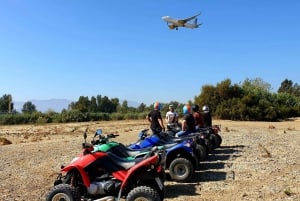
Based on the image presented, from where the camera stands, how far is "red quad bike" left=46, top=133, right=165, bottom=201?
7492mm

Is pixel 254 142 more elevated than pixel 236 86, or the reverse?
pixel 236 86

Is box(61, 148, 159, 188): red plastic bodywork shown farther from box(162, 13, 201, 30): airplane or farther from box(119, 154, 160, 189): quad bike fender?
box(162, 13, 201, 30): airplane

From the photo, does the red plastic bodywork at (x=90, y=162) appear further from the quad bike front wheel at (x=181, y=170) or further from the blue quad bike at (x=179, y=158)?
the quad bike front wheel at (x=181, y=170)

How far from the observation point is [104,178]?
779 cm

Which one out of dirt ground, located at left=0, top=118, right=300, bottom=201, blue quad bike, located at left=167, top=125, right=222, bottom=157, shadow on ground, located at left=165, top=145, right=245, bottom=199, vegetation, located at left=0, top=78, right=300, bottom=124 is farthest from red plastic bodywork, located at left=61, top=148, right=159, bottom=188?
vegetation, located at left=0, top=78, right=300, bottom=124

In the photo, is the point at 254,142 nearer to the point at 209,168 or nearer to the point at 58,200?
the point at 209,168

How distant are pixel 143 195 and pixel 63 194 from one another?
55.9 inches

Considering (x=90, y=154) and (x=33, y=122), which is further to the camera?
(x=33, y=122)

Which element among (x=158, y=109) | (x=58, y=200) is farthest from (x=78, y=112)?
(x=58, y=200)

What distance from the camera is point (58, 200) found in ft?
24.5

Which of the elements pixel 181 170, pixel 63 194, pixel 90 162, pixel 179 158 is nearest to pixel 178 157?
pixel 179 158

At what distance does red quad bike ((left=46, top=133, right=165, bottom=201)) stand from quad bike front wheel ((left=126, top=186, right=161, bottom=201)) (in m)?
0.15

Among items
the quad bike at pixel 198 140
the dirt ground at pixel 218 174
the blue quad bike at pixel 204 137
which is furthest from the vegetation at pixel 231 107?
the quad bike at pixel 198 140

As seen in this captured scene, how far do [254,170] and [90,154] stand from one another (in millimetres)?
5590
